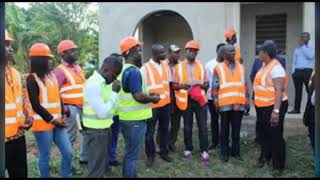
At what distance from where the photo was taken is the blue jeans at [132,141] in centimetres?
548

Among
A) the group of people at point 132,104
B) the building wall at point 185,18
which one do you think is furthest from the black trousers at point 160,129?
the building wall at point 185,18

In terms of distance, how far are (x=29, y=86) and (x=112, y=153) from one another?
2104 millimetres

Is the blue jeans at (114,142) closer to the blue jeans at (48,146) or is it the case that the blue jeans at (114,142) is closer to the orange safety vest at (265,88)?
the blue jeans at (48,146)

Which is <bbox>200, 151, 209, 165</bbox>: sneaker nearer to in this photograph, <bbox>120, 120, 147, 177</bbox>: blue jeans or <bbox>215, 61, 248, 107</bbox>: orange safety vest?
<bbox>215, 61, 248, 107</bbox>: orange safety vest


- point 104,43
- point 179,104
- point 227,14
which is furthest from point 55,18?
point 179,104

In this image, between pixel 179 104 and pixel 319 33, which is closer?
pixel 319 33

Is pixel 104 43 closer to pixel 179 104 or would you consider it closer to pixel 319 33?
pixel 179 104

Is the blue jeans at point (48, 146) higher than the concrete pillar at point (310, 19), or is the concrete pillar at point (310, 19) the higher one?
the concrete pillar at point (310, 19)

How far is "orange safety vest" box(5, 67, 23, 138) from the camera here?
4.52 meters

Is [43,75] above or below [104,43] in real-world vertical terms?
below

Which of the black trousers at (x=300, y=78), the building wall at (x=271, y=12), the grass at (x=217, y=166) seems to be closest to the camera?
the grass at (x=217, y=166)

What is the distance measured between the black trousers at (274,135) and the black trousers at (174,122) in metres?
1.37

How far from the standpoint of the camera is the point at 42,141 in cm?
518

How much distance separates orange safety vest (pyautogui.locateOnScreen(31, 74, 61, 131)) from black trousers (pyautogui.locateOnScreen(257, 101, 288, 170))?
9.25 feet
